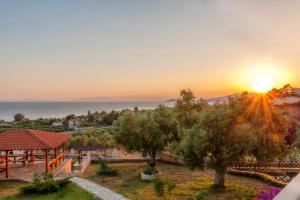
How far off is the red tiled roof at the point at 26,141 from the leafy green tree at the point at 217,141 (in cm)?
824

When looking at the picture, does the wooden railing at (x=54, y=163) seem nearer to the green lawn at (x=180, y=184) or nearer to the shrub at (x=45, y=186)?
the green lawn at (x=180, y=184)

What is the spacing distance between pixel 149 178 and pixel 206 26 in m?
9.12

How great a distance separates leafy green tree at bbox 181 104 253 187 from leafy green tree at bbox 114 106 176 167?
6.29 metres

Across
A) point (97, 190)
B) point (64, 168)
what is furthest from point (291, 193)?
point (64, 168)

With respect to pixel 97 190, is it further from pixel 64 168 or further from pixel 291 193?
pixel 291 193

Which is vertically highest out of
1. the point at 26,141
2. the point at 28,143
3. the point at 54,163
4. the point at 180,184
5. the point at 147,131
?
the point at 147,131

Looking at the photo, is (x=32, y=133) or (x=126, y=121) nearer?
(x=32, y=133)

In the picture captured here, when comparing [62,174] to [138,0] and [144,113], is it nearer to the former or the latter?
[144,113]

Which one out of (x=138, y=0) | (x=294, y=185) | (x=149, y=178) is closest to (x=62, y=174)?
(x=149, y=178)

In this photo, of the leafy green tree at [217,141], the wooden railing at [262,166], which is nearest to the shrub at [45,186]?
the leafy green tree at [217,141]

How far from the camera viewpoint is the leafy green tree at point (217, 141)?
16.0m

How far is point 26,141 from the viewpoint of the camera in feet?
65.5

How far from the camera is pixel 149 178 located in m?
19.1

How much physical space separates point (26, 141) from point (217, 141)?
1093 cm
